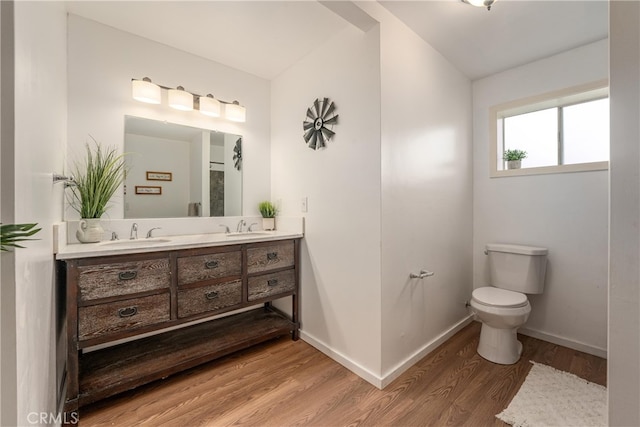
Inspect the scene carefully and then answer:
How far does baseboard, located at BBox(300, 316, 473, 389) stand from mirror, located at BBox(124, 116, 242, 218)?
4.49 ft

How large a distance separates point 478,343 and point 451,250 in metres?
0.77

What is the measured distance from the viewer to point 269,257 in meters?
2.08

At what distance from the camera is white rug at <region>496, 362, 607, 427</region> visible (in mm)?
1367

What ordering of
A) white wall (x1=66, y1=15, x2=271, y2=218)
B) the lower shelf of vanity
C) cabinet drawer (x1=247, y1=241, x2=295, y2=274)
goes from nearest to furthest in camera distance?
the lower shelf of vanity < white wall (x1=66, y1=15, x2=271, y2=218) < cabinet drawer (x1=247, y1=241, x2=295, y2=274)

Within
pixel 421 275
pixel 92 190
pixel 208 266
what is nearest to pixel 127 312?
pixel 208 266

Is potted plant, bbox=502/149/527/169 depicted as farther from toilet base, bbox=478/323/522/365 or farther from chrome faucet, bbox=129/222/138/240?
chrome faucet, bbox=129/222/138/240

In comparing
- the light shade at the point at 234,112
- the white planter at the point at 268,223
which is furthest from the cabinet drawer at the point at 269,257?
the light shade at the point at 234,112

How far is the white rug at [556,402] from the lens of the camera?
1367mm

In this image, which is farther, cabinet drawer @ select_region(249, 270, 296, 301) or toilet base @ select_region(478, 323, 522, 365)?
cabinet drawer @ select_region(249, 270, 296, 301)

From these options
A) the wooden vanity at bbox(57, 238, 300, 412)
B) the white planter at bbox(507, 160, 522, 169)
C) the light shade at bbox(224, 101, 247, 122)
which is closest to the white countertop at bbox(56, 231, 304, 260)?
the wooden vanity at bbox(57, 238, 300, 412)

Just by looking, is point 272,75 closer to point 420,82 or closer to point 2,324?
point 420,82

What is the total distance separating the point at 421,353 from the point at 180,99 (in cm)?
269

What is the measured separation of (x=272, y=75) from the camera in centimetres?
255

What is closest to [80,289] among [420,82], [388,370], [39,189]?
[39,189]
